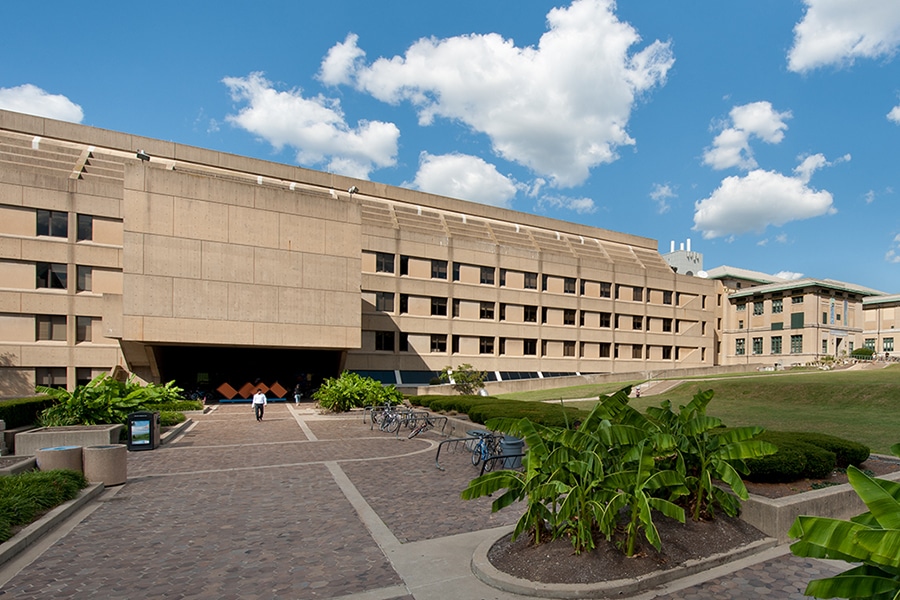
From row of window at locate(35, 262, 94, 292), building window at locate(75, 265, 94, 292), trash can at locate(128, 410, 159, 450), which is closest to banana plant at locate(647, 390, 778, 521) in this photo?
trash can at locate(128, 410, 159, 450)

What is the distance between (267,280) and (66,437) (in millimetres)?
24758

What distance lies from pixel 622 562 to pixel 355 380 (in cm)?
2660

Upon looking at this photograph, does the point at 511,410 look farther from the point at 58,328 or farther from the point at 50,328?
the point at 50,328

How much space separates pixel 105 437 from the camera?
16516 millimetres

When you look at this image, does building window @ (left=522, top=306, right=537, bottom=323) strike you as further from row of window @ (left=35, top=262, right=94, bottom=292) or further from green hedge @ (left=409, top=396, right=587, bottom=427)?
row of window @ (left=35, top=262, right=94, bottom=292)

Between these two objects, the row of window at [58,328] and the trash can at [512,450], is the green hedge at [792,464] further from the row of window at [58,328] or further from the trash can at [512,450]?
the row of window at [58,328]

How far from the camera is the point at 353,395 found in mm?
30750

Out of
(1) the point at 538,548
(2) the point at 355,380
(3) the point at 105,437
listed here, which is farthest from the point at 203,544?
(2) the point at 355,380

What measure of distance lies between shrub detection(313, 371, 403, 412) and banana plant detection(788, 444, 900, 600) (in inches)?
1085

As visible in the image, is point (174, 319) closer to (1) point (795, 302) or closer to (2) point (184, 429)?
(2) point (184, 429)

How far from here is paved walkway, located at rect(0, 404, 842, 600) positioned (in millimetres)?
6656

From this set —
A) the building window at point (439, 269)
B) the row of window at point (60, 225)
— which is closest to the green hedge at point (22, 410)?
the row of window at point (60, 225)

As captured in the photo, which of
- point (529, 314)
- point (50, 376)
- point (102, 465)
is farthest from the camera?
point (529, 314)

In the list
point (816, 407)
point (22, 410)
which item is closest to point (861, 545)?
point (22, 410)
